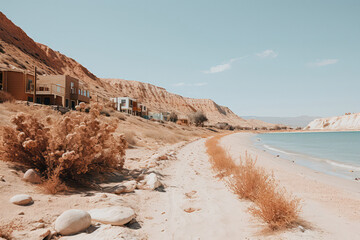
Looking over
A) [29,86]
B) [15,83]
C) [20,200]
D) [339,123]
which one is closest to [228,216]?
[20,200]

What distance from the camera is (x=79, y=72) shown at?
85.2 meters

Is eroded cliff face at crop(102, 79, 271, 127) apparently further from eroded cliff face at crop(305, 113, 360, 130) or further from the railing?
the railing

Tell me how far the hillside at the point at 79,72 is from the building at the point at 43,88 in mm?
9287

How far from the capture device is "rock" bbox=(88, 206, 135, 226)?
3.38 metres

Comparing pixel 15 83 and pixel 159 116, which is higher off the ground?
pixel 15 83

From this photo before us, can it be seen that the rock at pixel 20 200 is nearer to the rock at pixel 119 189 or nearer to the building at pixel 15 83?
the rock at pixel 119 189

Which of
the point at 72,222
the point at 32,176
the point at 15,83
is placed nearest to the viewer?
the point at 72,222

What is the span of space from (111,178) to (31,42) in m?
83.8

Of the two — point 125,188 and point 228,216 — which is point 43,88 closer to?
point 125,188

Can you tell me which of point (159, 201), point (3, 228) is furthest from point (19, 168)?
point (159, 201)

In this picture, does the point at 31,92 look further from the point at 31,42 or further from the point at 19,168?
the point at 31,42

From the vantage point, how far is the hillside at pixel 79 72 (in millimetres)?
50250

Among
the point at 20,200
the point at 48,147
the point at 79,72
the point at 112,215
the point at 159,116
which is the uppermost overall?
the point at 79,72

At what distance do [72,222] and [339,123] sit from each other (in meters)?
133
